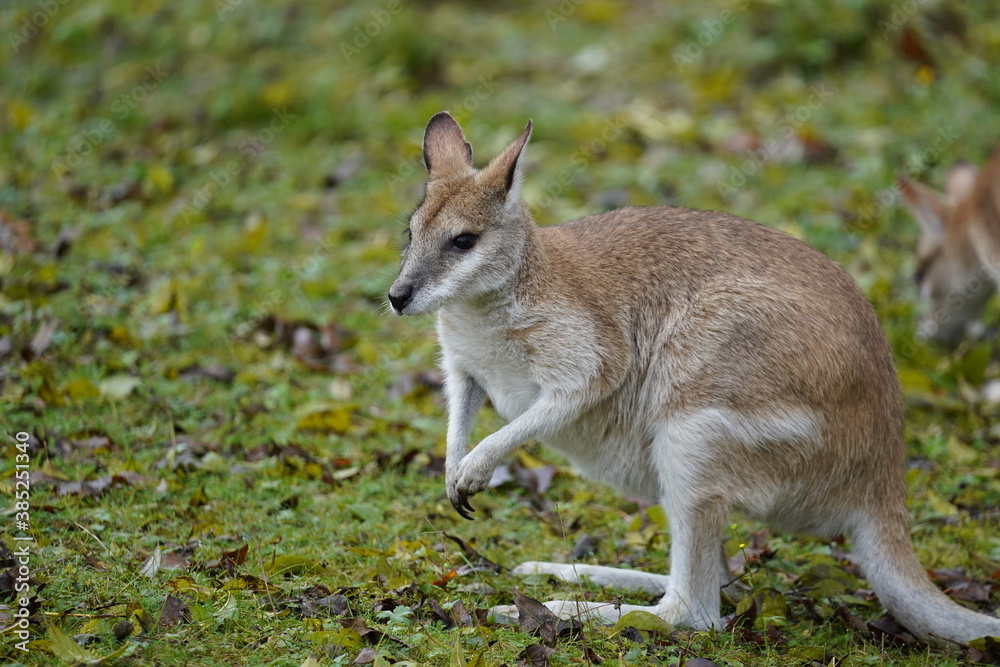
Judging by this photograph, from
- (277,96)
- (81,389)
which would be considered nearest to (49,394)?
(81,389)

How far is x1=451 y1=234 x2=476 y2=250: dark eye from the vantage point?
369cm

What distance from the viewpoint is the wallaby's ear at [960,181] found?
674 cm

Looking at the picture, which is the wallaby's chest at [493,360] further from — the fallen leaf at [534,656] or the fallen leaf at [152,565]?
the fallen leaf at [152,565]

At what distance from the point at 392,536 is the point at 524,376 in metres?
0.87

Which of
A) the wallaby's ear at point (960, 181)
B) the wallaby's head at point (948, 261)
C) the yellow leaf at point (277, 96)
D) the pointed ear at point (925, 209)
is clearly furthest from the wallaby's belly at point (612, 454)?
the yellow leaf at point (277, 96)

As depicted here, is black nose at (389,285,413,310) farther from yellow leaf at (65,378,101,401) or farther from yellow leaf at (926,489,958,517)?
yellow leaf at (926,489,958,517)

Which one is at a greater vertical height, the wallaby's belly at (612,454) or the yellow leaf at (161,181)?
the wallaby's belly at (612,454)

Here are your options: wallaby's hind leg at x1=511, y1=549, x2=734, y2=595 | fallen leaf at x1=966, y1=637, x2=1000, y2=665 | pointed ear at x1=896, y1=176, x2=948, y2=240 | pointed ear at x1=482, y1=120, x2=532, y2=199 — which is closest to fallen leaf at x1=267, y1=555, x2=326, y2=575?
wallaby's hind leg at x1=511, y1=549, x2=734, y2=595

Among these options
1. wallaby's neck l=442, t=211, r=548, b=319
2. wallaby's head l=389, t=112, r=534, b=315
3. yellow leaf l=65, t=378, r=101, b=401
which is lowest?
yellow leaf l=65, t=378, r=101, b=401

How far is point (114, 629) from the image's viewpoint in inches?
121

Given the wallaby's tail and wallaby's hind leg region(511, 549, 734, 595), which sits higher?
the wallaby's tail

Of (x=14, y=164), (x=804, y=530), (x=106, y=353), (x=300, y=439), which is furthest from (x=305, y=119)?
(x=804, y=530)

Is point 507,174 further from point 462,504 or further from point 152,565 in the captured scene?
point 152,565

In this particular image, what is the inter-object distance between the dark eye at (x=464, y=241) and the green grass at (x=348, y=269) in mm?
1188
